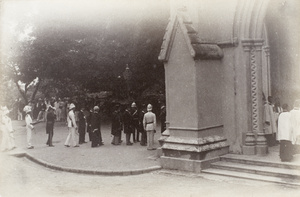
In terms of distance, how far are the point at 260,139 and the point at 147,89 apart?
14428 mm

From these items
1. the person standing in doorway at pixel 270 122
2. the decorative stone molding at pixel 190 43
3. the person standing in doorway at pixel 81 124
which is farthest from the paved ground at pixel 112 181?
the decorative stone molding at pixel 190 43

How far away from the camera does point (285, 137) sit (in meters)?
10.1

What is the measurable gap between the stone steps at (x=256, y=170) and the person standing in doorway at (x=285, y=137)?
0.28 m

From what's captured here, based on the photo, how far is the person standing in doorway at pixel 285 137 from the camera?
9891mm

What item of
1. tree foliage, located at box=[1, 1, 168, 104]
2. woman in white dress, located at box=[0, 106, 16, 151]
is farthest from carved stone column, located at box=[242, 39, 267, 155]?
tree foliage, located at box=[1, 1, 168, 104]

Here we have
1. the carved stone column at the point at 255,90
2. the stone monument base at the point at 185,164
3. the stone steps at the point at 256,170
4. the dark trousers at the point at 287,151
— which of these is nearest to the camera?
the stone steps at the point at 256,170

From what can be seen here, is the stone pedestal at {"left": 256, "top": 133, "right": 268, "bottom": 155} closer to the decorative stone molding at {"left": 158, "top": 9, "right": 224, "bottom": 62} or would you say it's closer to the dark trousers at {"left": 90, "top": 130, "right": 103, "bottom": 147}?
the decorative stone molding at {"left": 158, "top": 9, "right": 224, "bottom": 62}

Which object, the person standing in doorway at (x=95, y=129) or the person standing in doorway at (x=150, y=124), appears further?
the person standing in doorway at (x=95, y=129)

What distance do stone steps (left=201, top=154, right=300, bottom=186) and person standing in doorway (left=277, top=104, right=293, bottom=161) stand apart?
0.28 m

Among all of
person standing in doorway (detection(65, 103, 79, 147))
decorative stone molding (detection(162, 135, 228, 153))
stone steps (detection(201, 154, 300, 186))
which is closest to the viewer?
stone steps (detection(201, 154, 300, 186))

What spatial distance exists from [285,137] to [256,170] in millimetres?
1111

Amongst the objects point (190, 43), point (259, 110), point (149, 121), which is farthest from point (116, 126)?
point (259, 110)

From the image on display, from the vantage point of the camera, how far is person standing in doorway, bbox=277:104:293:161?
32.4 ft

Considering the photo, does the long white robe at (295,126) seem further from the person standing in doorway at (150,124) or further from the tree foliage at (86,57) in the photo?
the tree foliage at (86,57)
